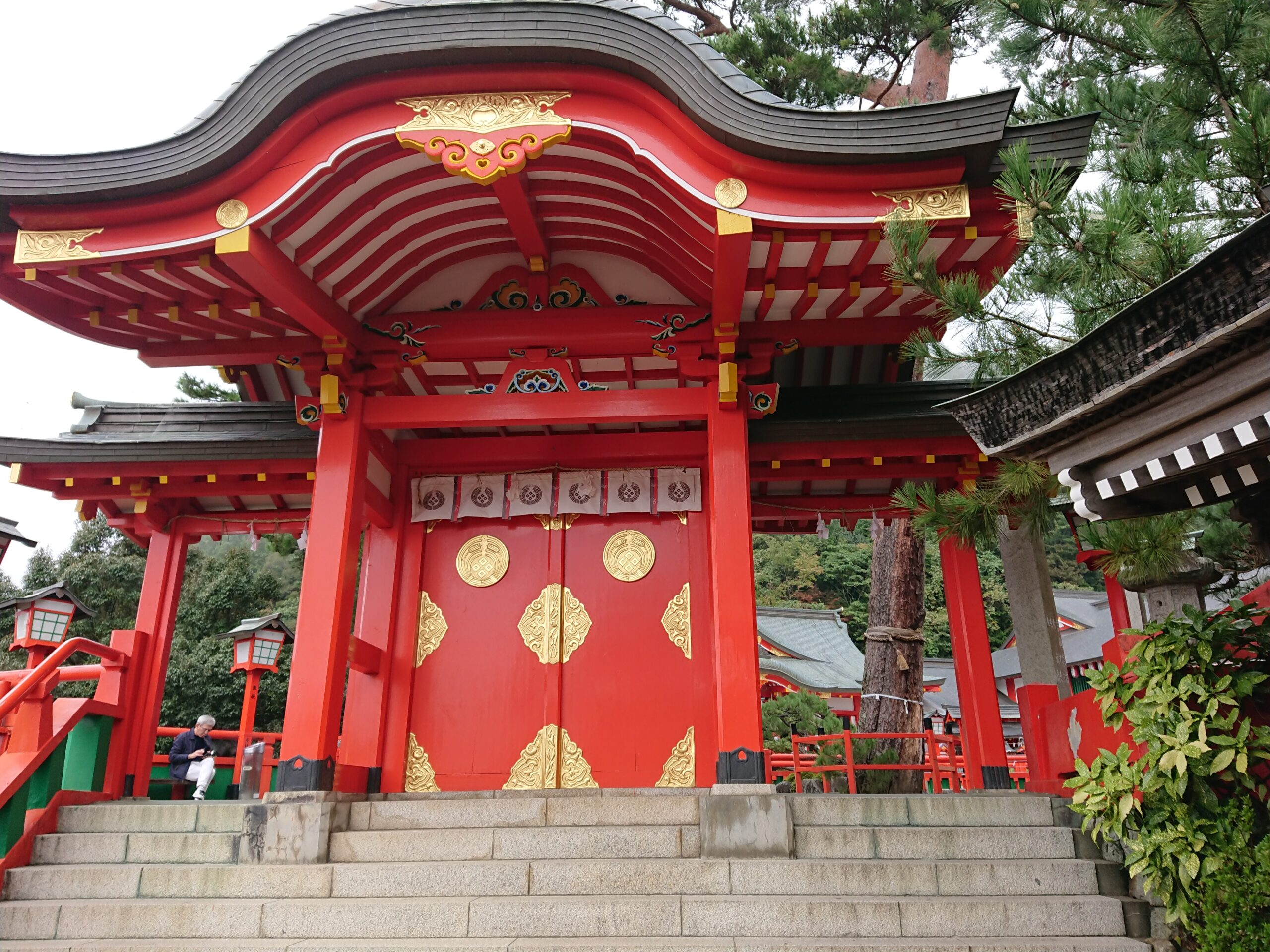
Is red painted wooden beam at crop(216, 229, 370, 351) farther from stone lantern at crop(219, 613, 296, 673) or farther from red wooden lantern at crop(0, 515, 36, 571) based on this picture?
stone lantern at crop(219, 613, 296, 673)

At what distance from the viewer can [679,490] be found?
771cm

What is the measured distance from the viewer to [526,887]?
472 cm

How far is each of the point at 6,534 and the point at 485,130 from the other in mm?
Answer: 4559

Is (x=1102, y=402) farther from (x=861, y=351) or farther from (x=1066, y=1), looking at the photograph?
(x=861, y=351)

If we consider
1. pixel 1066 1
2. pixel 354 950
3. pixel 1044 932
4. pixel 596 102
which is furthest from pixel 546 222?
pixel 1044 932

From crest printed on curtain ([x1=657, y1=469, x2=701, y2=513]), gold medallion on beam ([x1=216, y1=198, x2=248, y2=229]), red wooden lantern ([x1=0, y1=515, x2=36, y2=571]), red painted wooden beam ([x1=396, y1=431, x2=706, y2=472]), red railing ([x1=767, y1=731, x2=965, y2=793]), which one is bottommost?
red railing ([x1=767, y1=731, x2=965, y2=793])

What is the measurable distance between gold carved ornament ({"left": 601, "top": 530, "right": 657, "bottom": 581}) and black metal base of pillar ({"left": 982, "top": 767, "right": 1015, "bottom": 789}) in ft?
10.9

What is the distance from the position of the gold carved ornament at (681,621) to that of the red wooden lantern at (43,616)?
543 centimetres

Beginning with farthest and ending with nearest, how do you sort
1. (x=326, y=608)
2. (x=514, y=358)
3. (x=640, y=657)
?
1. (x=640, y=657)
2. (x=514, y=358)
3. (x=326, y=608)

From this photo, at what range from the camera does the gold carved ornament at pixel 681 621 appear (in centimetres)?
741

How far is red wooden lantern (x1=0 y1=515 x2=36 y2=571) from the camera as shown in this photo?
20.3ft

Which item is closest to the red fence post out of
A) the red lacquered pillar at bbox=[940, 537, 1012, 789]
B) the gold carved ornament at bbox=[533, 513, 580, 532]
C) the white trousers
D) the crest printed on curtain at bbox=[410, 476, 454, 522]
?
the red lacquered pillar at bbox=[940, 537, 1012, 789]

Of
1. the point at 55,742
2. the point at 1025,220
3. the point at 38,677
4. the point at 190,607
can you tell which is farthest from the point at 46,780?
the point at 190,607

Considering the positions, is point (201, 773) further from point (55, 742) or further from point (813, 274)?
point (813, 274)
